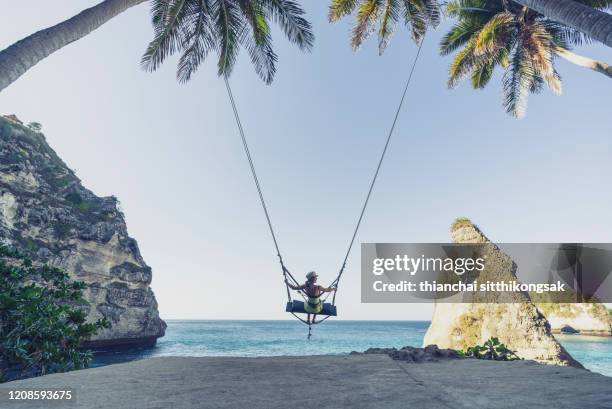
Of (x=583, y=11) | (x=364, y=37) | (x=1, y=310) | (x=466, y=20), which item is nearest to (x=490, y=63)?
(x=466, y=20)

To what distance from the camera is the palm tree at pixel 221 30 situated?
7.22 meters

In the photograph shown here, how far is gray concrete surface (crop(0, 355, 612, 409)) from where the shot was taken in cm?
215

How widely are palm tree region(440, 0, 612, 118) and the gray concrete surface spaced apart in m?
8.92

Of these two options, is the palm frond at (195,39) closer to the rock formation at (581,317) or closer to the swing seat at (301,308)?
A: the swing seat at (301,308)

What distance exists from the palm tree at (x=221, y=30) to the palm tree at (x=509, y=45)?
6035 millimetres

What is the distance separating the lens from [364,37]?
10.5 meters

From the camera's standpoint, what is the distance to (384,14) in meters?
10.2

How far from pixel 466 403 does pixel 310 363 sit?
7.50 feet

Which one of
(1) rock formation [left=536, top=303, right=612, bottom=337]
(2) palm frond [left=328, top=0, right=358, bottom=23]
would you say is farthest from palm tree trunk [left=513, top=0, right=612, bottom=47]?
(1) rock formation [left=536, top=303, right=612, bottom=337]

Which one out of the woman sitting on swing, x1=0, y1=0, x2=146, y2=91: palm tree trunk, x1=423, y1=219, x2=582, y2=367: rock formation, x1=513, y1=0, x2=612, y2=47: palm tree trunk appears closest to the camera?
x1=0, y1=0, x2=146, y2=91: palm tree trunk

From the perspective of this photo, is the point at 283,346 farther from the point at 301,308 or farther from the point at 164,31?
the point at 164,31

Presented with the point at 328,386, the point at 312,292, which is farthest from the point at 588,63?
the point at 328,386

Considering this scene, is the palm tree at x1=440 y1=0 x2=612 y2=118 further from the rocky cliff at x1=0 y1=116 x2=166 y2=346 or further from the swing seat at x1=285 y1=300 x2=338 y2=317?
the rocky cliff at x1=0 y1=116 x2=166 y2=346

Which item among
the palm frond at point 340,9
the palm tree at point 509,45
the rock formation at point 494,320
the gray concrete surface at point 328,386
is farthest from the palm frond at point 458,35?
the gray concrete surface at point 328,386
